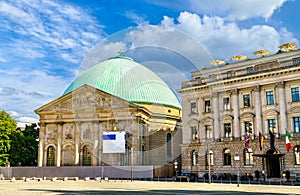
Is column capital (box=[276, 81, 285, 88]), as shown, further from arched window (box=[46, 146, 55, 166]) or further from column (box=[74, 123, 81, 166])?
arched window (box=[46, 146, 55, 166])

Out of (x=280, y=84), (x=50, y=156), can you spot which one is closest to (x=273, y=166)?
(x=280, y=84)

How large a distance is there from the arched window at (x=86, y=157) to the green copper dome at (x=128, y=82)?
12.6 m

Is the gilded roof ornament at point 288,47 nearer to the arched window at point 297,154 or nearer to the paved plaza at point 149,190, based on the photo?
the arched window at point 297,154

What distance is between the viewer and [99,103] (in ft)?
219

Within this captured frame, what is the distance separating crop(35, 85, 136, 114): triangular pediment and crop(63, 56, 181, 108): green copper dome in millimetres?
4815

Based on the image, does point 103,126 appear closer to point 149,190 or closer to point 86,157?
point 86,157

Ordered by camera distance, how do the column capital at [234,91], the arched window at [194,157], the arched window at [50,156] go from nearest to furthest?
the column capital at [234,91] → the arched window at [194,157] → the arched window at [50,156]

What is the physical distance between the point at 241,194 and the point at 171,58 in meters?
19.7

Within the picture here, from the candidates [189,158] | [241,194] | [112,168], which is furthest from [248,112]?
[241,194]

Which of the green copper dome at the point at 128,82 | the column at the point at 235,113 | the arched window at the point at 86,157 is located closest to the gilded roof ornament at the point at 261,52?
the column at the point at 235,113

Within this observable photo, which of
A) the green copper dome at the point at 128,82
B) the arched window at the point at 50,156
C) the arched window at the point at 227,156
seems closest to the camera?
the arched window at the point at 227,156

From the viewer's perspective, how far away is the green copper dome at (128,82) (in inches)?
2921

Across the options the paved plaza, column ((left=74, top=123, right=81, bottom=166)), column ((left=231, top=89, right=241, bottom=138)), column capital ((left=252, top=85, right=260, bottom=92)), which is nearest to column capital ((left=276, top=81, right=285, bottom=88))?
column capital ((left=252, top=85, right=260, bottom=92))

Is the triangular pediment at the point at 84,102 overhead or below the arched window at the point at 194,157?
overhead
